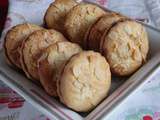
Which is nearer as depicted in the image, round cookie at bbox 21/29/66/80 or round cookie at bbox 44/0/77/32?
round cookie at bbox 21/29/66/80

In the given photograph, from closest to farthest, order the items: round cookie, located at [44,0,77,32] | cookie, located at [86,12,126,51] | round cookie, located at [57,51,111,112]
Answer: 1. round cookie, located at [57,51,111,112]
2. cookie, located at [86,12,126,51]
3. round cookie, located at [44,0,77,32]

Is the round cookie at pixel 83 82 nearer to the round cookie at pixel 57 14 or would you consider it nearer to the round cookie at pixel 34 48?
the round cookie at pixel 34 48

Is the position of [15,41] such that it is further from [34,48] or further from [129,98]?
[129,98]

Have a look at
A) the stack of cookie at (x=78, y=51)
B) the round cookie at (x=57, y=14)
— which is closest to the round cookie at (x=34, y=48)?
the stack of cookie at (x=78, y=51)

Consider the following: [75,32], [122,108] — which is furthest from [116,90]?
[75,32]

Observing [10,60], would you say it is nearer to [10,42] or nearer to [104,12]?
[10,42]

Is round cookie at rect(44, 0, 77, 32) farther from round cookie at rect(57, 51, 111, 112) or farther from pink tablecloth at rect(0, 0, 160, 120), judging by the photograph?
round cookie at rect(57, 51, 111, 112)

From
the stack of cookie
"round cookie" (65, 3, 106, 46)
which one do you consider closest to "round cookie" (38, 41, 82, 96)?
the stack of cookie
